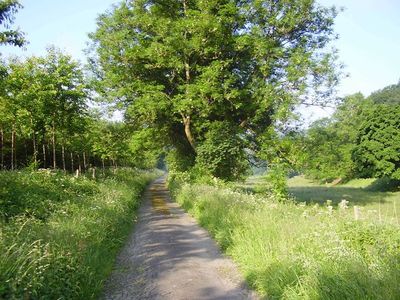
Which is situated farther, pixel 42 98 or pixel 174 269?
pixel 42 98

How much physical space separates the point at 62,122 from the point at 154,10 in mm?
10233

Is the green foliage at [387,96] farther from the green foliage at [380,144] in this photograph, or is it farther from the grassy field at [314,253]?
the grassy field at [314,253]

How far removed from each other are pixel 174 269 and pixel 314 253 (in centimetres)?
362

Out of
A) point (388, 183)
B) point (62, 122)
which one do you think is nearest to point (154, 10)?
point (62, 122)

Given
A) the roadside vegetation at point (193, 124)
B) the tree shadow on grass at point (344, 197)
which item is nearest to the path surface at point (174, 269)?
the roadside vegetation at point (193, 124)

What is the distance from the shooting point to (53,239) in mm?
7898

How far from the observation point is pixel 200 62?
84.5 feet

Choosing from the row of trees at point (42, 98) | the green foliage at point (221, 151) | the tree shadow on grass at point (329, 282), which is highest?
the row of trees at point (42, 98)

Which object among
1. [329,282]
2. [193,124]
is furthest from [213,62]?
[329,282]

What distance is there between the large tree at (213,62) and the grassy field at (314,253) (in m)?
12.7

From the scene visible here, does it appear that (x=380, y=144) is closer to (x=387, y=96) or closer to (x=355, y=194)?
(x=355, y=194)

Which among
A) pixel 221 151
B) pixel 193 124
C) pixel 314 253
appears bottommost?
pixel 314 253

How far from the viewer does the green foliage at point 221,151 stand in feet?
78.1

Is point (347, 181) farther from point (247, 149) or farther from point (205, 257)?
point (205, 257)
